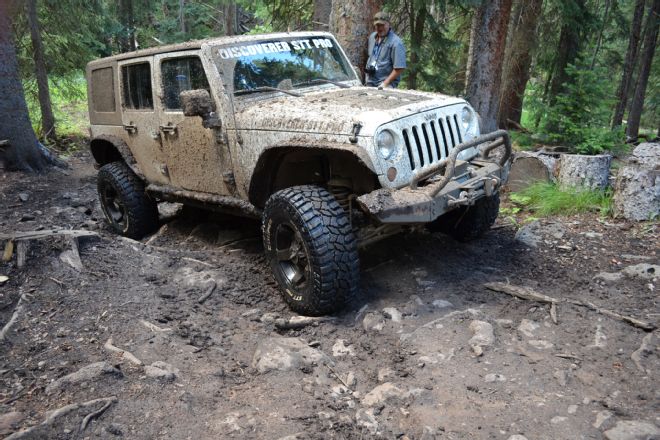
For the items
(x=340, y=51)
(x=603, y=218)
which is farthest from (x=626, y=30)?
(x=340, y=51)

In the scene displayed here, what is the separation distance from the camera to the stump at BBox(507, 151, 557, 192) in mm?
6289

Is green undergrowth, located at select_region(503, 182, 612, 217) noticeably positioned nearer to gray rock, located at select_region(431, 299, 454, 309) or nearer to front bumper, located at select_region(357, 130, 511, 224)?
front bumper, located at select_region(357, 130, 511, 224)

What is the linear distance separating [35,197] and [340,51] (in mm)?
5264

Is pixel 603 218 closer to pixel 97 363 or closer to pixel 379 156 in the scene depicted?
pixel 379 156

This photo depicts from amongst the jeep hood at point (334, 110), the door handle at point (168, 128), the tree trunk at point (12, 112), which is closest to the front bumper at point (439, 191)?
the jeep hood at point (334, 110)

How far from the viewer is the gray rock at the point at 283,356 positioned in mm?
3186

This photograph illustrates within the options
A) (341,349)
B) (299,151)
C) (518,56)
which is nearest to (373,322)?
(341,349)

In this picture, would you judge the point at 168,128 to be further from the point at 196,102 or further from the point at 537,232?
the point at 537,232

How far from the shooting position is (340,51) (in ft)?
17.2

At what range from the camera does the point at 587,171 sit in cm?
581

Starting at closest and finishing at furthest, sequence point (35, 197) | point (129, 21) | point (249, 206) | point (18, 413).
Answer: point (18, 413) < point (249, 206) < point (35, 197) < point (129, 21)

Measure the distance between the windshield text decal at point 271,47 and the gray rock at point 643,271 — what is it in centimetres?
346

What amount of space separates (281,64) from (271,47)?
7.1 inches

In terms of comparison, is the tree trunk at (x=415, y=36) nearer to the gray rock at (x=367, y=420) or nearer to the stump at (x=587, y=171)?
the stump at (x=587, y=171)
